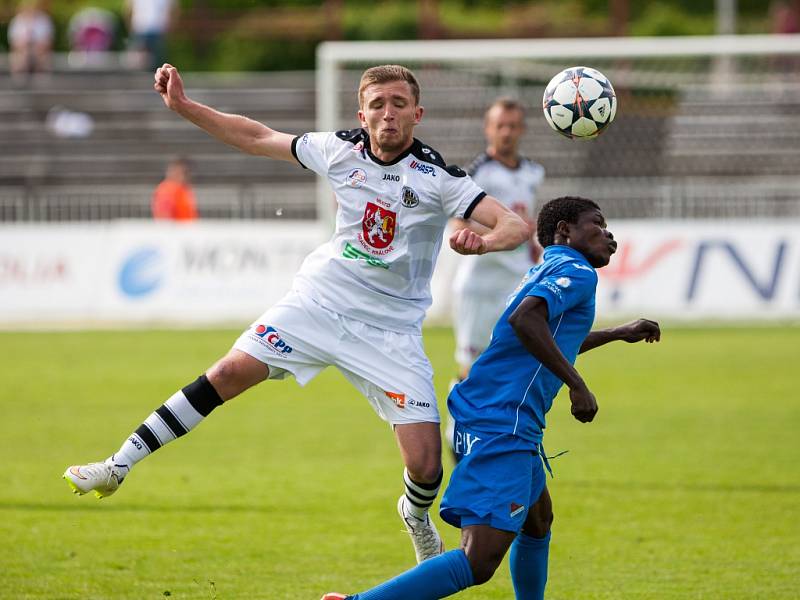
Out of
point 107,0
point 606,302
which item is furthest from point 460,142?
point 107,0

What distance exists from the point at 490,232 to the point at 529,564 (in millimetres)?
1552

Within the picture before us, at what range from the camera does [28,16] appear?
28.1 meters

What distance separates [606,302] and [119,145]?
14.5 metres

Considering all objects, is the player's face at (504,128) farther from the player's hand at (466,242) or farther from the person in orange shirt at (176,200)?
the person in orange shirt at (176,200)

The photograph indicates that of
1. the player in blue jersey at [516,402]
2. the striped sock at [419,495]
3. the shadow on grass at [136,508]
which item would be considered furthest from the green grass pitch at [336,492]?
the player in blue jersey at [516,402]

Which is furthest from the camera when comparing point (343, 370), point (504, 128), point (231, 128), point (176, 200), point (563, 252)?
point (176, 200)

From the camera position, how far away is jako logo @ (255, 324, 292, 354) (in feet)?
21.5

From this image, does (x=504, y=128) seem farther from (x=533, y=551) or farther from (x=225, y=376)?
(x=533, y=551)

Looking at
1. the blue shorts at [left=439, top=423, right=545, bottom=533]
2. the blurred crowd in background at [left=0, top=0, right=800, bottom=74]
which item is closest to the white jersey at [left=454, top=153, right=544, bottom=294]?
the blue shorts at [left=439, top=423, right=545, bottom=533]

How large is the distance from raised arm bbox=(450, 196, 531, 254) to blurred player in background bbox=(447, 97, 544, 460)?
3.89 meters

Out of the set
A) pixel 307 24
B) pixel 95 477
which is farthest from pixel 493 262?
pixel 307 24

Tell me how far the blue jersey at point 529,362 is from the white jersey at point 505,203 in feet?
15.4

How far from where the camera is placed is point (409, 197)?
253 inches

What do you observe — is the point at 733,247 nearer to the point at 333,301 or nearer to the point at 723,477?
the point at 723,477
